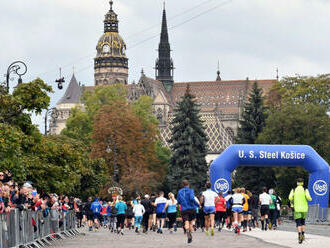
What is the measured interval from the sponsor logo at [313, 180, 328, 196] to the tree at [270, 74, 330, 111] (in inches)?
1835

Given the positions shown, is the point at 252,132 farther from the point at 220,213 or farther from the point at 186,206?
the point at 186,206

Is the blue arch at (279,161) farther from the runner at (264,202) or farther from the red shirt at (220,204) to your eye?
the red shirt at (220,204)

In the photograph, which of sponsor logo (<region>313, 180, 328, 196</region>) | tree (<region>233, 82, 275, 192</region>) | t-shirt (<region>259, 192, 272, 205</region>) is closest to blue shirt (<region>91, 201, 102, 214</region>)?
t-shirt (<region>259, 192, 272, 205</region>)

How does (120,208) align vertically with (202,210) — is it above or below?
above

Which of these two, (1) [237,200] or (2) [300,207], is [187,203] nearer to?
(2) [300,207]

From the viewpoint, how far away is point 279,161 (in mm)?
52156

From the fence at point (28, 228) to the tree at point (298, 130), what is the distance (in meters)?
46.0

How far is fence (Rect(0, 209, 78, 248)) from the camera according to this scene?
20078 mm

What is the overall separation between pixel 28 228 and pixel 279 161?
1160 inches

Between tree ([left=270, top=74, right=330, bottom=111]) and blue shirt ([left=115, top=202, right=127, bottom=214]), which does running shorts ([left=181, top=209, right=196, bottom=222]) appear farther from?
tree ([left=270, top=74, right=330, bottom=111])

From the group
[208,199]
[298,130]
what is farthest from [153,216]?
[298,130]

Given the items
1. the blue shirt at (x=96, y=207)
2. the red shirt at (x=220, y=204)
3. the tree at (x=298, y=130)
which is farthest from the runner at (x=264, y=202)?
the tree at (x=298, y=130)

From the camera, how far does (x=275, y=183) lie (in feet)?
266

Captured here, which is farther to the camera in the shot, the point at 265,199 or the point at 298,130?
the point at 298,130
